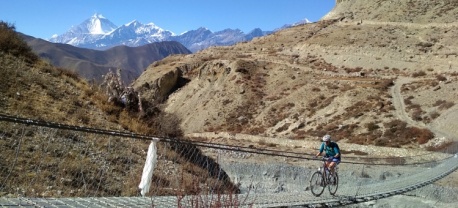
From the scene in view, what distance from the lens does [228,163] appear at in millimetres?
24391

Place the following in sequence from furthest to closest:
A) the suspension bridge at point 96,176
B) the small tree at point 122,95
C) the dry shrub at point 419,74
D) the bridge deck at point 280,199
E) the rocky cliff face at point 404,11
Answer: the rocky cliff face at point 404,11 → the dry shrub at point 419,74 → the small tree at point 122,95 → the suspension bridge at point 96,176 → the bridge deck at point 280,199

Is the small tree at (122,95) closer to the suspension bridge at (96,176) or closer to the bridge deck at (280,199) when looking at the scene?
the suspension bridge at (96,176)

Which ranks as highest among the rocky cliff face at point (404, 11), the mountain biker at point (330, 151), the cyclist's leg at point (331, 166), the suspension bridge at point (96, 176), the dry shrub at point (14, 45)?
the rocky cliff face at point (404, 11)

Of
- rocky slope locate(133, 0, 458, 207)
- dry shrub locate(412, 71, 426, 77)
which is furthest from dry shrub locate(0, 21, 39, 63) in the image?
dry shrub locate(412, 71, 426, 77)

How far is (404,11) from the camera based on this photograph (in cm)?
8812

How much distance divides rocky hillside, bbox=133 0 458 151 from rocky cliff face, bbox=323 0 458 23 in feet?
0.74

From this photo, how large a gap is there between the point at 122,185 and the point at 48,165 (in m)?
1.75

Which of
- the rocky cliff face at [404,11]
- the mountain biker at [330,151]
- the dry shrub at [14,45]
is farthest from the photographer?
the rocky cliff face at [404,11]

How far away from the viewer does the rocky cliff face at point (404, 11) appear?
81.7 m

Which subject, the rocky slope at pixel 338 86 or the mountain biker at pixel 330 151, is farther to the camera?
the rocky slope at pixel 338 86

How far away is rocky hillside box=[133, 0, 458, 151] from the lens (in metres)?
41.8

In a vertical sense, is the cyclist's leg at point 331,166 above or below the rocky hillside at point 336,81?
below

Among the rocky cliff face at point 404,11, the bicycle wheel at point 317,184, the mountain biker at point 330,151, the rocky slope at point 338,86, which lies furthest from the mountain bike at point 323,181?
the rocky cliff face at point 404,11

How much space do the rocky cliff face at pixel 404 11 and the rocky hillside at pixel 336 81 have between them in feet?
0.74
